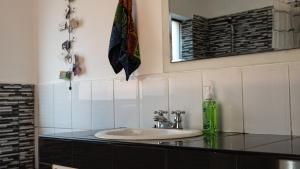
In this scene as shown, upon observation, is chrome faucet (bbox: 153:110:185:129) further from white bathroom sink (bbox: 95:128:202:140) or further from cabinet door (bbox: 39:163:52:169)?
cabinet door (bbox: 39:163:52:169)

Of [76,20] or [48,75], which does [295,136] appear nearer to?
[76,20]

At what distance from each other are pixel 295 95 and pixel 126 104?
793 millimetres

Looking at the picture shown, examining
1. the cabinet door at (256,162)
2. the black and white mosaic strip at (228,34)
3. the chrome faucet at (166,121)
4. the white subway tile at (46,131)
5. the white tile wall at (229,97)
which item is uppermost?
the black and white mosaic strip at (228,34)

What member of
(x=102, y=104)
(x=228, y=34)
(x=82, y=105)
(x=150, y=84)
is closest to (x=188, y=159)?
(x=228, y=34)

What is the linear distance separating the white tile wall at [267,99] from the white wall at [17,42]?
1.48 metres

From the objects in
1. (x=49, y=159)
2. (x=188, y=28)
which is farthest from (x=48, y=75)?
(x=188, y=28)

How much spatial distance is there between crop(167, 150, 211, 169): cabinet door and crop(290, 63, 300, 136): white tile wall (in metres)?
0.43

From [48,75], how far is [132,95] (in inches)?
29.4

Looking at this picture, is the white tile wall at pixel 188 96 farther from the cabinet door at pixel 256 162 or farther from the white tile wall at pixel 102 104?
the cabinet door at pixel 256 162

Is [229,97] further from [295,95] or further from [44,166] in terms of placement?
[44,166]

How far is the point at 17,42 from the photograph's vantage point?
212 cm

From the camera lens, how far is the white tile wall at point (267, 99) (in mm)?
1114

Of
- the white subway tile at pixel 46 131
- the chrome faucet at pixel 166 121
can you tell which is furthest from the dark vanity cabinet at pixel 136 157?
the white subway tile at pixel 46 131

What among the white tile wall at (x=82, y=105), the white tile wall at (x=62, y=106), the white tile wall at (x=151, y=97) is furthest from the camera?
the white tile wall at (x=62, y=106)
